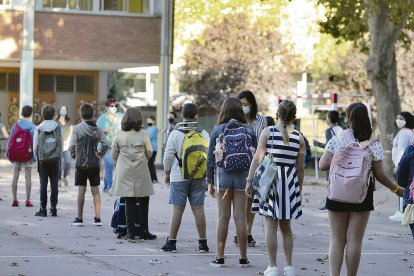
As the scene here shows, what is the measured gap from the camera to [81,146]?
1619 cm

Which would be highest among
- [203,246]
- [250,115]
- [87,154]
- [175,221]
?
[250,115]

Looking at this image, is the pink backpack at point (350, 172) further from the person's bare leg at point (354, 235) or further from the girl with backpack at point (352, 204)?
the person's bare leg at point (354, 235)

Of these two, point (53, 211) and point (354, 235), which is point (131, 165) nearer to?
point (53, 211)

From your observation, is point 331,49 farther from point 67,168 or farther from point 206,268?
point 206,268

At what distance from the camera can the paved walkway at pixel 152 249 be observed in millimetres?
11875

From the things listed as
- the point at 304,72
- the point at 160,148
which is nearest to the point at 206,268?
the point at 160,148

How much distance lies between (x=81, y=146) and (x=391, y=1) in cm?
1246

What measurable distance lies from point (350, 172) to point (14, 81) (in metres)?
31.3

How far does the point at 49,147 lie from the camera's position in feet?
57.4

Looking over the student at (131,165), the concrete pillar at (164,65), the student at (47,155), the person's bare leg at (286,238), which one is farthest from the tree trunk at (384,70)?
the person's bare leg at (286,238)

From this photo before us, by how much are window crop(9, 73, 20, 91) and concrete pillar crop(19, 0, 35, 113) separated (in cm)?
636

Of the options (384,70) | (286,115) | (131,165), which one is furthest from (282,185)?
(384,70)

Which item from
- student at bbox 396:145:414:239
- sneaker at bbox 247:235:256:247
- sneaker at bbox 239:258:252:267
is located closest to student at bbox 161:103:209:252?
sneaker at bbox 247:235:256:247

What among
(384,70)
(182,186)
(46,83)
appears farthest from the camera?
(46,83)
